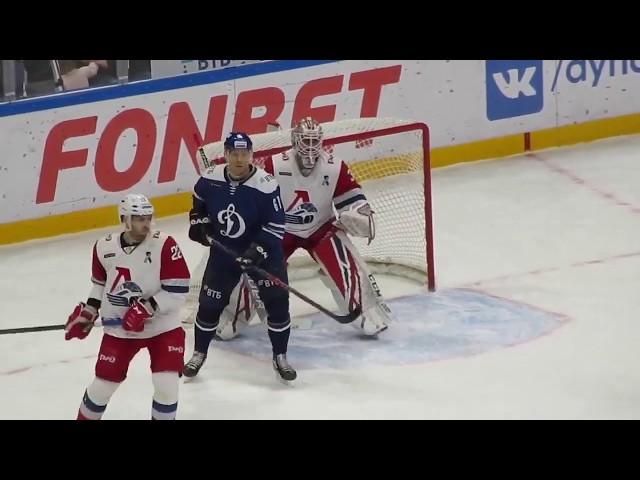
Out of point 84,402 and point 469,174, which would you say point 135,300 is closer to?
point 84,402

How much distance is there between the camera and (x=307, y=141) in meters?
6.68

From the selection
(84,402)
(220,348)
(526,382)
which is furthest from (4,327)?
(526,382)

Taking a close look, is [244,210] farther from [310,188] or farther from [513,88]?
[513,88]

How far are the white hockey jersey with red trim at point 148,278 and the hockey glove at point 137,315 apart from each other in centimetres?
5

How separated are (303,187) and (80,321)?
1.57m

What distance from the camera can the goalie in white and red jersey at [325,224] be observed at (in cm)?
682

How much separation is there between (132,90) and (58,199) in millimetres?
724

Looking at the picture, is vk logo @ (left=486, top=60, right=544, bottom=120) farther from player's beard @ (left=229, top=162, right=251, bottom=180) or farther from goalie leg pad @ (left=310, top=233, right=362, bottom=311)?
player's beard @ (left=229, top=162, right=251, bottom=180)

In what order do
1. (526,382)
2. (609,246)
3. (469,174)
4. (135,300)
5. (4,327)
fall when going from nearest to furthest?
(135,300)
(526,382)
(4,327)
(609,246)
(469,174)

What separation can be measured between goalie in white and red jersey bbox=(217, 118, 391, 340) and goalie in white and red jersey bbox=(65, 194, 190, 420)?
4.22 ft

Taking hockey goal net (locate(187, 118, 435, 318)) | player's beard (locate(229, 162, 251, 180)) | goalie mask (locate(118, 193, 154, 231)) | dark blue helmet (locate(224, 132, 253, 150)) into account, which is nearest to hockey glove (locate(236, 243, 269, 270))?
player's beard (locate(229, 162, 251, 180))

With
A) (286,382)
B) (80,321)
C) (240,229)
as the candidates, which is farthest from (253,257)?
(80,321)
